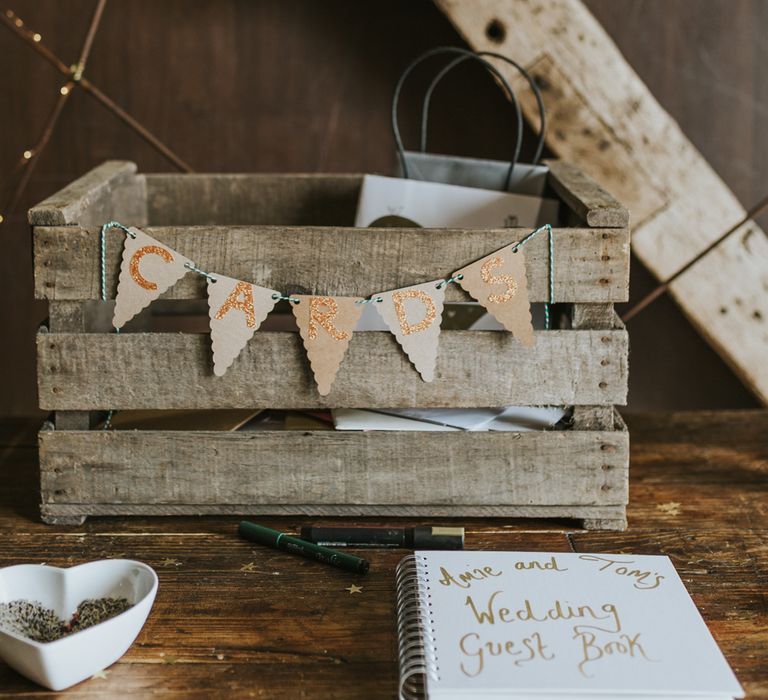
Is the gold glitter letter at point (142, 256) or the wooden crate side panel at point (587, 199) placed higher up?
the wooden crate side panel at point (587, 199)

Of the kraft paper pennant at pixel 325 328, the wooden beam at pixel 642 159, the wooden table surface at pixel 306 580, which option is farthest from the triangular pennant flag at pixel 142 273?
the wooden beam at pixel 642 159

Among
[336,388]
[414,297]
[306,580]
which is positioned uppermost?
[414,297]

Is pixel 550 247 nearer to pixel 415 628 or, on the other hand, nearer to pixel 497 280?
pixel 497 280

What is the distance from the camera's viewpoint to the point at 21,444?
129 centimetres

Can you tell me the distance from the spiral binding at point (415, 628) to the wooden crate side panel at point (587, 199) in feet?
1.26

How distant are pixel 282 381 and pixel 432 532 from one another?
0.22m

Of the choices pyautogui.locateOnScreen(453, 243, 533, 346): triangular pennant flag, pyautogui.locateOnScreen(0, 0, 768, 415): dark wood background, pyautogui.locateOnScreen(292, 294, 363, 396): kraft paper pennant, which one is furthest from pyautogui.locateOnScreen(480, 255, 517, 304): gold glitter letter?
pyautogui.locateOnScreen(0, 0, 768, 415): dark wood background

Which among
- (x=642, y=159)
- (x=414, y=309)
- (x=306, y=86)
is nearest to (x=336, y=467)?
(x=414, y=309)

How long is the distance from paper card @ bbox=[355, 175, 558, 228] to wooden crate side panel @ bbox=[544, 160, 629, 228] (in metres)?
0.05

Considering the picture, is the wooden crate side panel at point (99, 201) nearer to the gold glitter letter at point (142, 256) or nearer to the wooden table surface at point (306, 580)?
the gold glitter letter at point (142, 256)

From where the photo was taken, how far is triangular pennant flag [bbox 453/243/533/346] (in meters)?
0.97

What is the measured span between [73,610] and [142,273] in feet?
1.11

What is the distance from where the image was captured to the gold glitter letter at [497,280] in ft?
3.17

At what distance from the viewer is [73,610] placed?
0.81 metres
